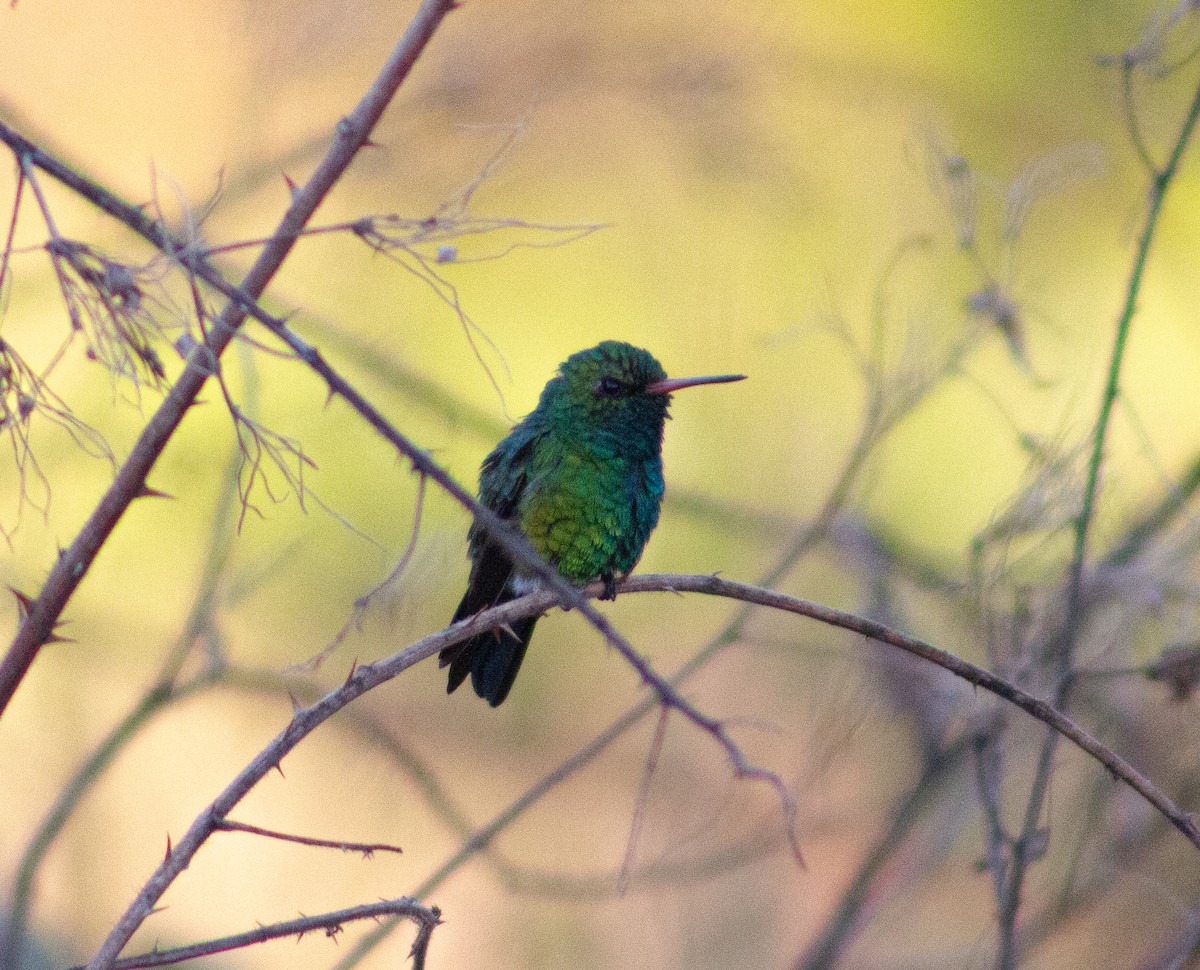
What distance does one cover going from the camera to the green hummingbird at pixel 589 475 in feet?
12.4

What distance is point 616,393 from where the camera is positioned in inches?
151

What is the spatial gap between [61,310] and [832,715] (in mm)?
2578

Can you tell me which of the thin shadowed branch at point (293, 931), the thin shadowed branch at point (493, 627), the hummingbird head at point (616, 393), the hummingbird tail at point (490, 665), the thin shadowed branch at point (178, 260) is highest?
the hummingbird head at point (616, 393)

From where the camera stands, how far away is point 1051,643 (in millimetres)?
3092

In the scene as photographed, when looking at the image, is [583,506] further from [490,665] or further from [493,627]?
[493,627]

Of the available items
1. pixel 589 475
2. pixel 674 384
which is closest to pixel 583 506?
pixel 589 475

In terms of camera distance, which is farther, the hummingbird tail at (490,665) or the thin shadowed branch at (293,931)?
the hummingbird tail at (490,665)

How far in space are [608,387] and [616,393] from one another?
3cm

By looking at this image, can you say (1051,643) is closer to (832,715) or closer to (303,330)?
(832,715)

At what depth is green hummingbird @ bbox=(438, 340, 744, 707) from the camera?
377 centimetres

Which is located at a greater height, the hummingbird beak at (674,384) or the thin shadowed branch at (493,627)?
the hummingbird beak at (674,384)

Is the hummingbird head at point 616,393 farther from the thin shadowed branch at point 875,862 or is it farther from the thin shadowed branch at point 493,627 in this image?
the thin shadowed branch at point 493,627

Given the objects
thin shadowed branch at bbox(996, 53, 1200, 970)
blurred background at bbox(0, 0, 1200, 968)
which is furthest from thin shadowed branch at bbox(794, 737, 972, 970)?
thin shadowed branch at bbox(996, 53, 1200, 970)

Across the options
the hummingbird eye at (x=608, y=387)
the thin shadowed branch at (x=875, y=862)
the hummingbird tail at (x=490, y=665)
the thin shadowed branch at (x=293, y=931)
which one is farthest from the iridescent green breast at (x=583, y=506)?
the thin shadowed branch at (x=293, y=931)
